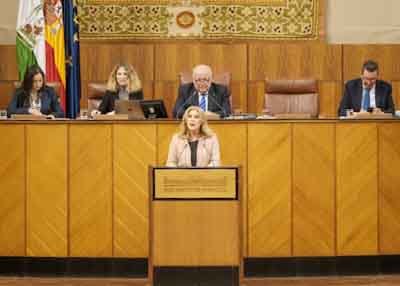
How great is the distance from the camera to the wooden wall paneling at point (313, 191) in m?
7.12

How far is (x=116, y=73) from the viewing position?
858cm

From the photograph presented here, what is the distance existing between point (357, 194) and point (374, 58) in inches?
139

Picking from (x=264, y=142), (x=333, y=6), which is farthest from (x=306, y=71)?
(x=264, y=142)

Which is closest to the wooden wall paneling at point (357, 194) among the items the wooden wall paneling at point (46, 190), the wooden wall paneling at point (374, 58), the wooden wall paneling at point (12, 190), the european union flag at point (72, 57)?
the wooden wall paneling at point (46, 190)

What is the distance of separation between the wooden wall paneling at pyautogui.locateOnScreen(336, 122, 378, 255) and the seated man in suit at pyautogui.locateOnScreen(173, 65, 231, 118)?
4.93ft

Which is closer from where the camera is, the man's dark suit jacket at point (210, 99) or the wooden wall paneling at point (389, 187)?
the wooden wall paneling at point (389, 187)

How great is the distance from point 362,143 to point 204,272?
1.86 meters

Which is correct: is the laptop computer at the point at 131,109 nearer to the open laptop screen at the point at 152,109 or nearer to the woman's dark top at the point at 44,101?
the open laptop screen at the point at 152,109

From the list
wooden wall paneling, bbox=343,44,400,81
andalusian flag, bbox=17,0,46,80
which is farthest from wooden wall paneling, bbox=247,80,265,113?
andalusian flag, bbox=17,0,46,80

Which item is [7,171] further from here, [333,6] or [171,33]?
[333,6]

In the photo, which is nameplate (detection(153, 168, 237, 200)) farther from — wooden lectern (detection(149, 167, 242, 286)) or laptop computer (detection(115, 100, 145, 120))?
laptop computer (detection(115, 100, 145, 120))

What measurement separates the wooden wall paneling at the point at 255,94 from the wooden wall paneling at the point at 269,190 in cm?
314

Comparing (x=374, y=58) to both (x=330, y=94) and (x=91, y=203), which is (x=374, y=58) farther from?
(x=91, y=203)

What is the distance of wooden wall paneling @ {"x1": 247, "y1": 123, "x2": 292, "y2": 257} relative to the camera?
23.3ft
